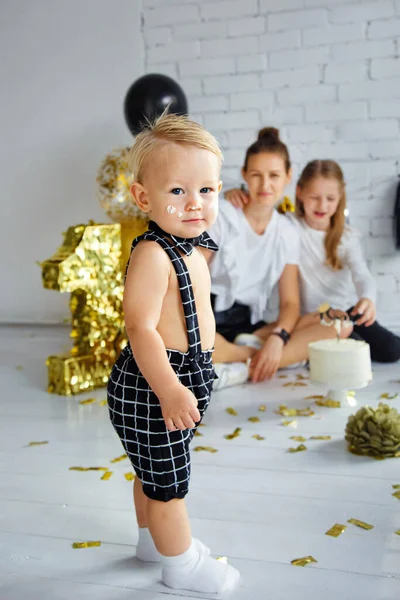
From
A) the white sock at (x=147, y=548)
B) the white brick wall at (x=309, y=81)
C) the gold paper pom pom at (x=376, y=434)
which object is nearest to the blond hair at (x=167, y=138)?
the white sock at (x=147, y=548)

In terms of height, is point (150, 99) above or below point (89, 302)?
above

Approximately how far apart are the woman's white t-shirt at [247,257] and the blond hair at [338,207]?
0.12 meters

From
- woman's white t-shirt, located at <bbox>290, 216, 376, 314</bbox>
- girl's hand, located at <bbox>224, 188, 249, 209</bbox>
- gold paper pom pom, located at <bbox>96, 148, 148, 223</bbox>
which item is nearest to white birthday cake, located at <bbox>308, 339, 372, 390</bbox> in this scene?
woman's white t-shirt, located at <bbox>290, 216, 376, 314</bbox>

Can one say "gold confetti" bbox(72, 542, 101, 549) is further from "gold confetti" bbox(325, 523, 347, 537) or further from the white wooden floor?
"gold confetti" bbox(325, 523, 347, 537)

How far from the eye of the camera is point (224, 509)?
1445mm

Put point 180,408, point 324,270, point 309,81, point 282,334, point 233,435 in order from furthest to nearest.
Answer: point 309,81, point 324,270, point 282,334, point 233,435, point 180,408

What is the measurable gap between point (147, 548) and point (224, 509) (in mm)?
246

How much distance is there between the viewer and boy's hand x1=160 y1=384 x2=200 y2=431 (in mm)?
1045

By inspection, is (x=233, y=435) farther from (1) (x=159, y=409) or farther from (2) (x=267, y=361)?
(1) (x=159, y=409)

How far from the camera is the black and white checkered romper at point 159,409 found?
3.64ft

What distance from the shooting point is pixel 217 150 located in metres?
1.12

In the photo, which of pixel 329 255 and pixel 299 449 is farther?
pixel 329 255

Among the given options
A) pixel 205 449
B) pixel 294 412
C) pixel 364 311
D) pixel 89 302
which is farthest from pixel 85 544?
pixel 364 311

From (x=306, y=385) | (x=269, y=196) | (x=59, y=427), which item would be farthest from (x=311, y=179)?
(x=59, y=427)
